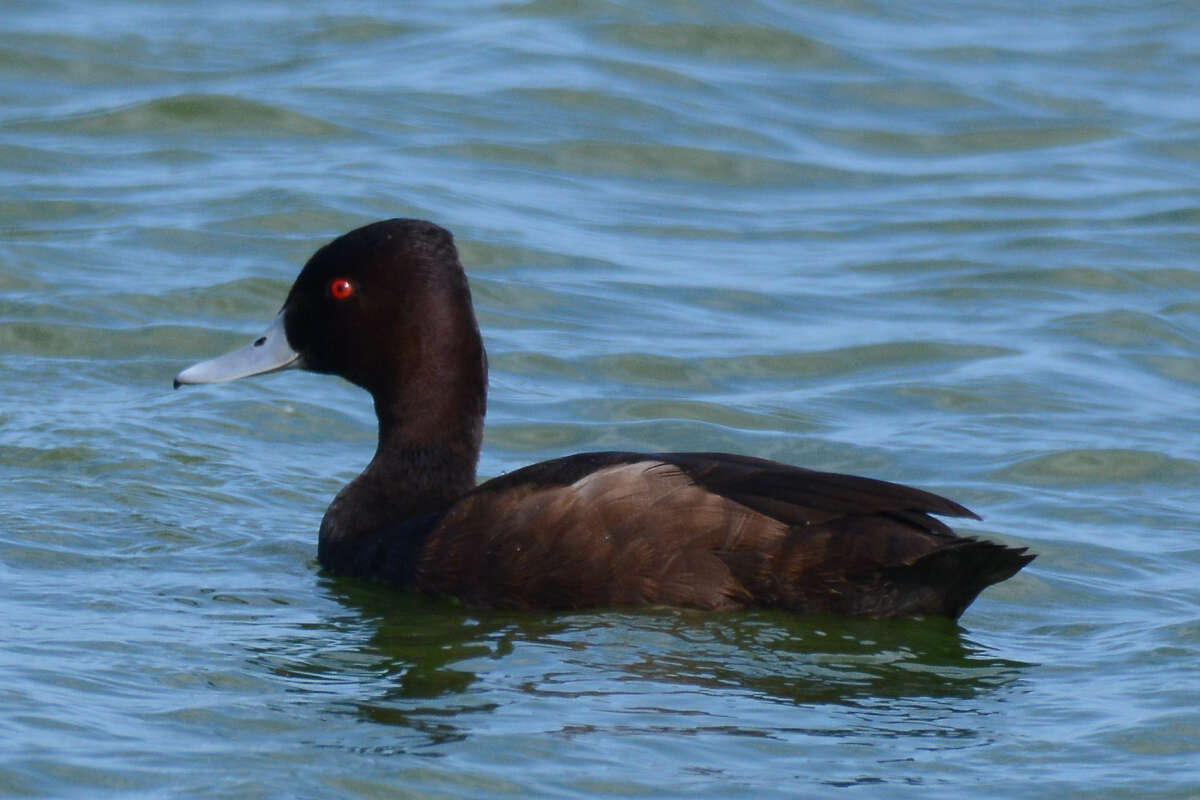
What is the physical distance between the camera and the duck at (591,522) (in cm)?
629

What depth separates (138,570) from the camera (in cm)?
700

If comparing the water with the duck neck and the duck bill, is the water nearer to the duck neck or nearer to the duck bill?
the duck neck

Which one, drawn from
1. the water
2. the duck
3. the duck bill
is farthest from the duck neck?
the duck bill

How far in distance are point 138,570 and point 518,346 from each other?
3595 mm

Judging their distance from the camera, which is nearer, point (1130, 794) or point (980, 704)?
point (1130, 794)

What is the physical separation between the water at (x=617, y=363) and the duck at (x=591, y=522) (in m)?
0.12

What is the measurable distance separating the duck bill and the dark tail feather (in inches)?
99.7

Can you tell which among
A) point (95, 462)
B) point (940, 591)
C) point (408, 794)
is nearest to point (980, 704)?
point (940, 591)

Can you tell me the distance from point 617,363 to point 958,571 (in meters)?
3.85

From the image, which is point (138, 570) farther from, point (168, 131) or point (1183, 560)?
point (168, 131)

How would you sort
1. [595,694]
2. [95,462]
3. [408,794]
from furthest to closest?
[95,462] < [595,694] < [408,794]

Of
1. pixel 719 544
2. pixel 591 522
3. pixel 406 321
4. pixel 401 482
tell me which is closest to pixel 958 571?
pixel 719 544

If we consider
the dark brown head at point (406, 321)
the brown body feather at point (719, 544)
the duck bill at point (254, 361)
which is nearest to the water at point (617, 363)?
the brown body feather at point (719, 544)

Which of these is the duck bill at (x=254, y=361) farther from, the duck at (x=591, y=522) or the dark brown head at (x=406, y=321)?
the duck at (x=591, y=522)
